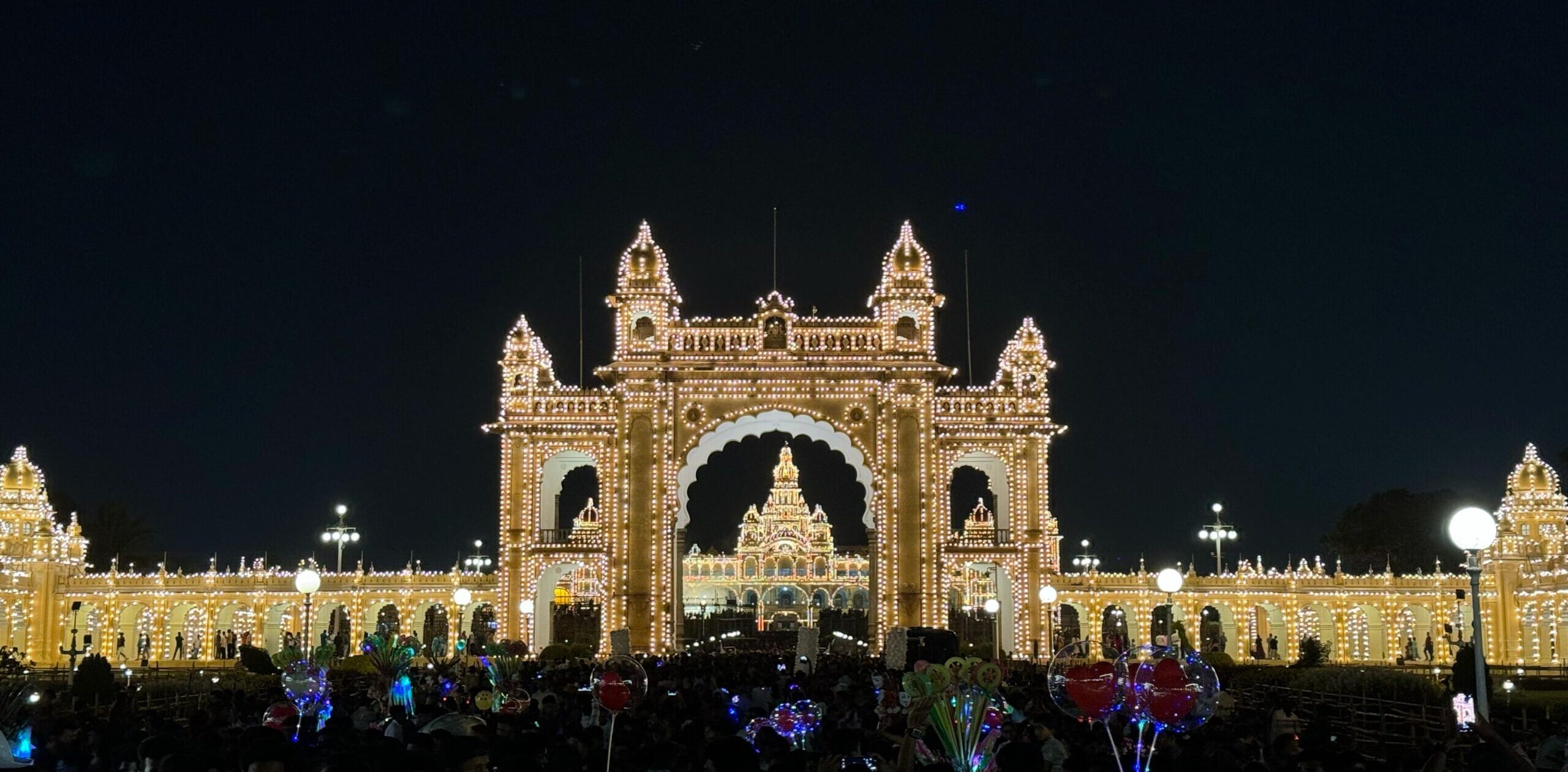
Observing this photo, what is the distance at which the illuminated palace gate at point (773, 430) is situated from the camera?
45312 millimetres

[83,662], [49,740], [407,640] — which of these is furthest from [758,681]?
[49,740]

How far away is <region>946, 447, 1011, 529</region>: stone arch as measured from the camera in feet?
156

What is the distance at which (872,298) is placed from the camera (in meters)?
46.9

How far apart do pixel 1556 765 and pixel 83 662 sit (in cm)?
2200

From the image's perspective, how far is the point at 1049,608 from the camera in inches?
1836

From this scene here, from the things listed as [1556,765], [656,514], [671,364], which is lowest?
[1556,765]

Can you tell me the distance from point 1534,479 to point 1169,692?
34257mm

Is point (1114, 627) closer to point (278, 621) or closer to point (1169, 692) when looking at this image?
point (278, 621)

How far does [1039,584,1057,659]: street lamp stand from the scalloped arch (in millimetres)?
5349

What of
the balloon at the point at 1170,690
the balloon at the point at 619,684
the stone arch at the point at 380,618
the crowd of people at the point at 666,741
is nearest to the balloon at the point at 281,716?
the crowd of people at the point at 666,741

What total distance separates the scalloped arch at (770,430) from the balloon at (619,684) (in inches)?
1092

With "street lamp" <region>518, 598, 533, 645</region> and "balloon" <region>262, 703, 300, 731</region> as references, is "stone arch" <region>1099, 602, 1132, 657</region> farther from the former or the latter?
"balloon" <region>262, 703, 300, 731</region>

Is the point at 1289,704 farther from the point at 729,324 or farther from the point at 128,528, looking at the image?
the point at 128,528

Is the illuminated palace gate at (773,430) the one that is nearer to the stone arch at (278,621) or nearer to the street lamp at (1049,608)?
the street lamp at (1049,608)
